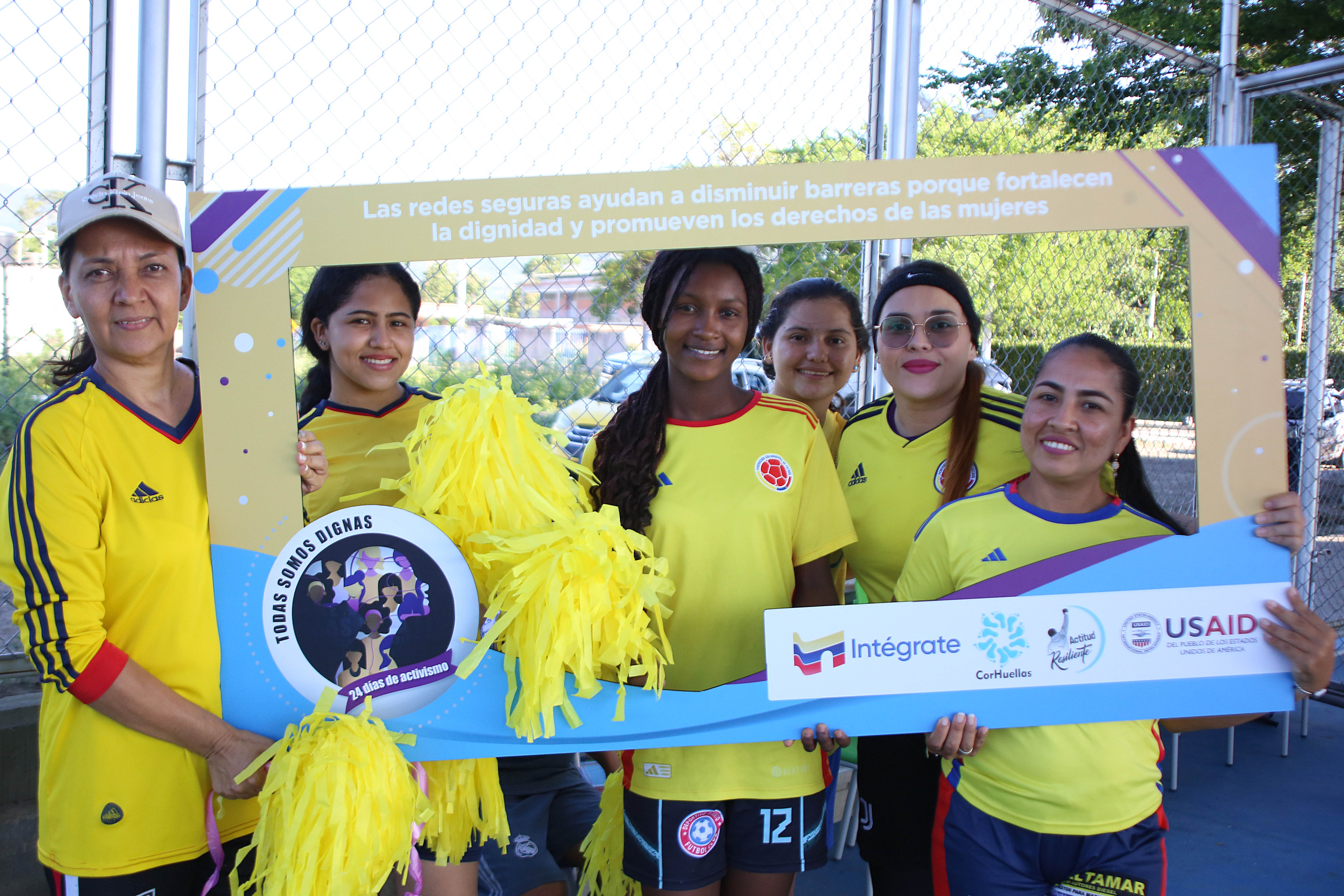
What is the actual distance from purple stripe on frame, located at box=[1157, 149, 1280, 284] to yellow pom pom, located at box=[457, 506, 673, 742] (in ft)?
3.96

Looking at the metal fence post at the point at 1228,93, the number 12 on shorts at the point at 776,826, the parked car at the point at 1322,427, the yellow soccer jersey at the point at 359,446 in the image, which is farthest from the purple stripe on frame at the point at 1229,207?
the metal fence post at the point at 1228,93

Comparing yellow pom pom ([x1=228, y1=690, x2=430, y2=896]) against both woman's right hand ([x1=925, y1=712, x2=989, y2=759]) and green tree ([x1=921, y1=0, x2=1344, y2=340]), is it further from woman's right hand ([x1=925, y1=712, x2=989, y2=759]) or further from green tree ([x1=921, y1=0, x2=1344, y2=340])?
green tree ([x1=921, y1=0, x2=1344, y2=340])

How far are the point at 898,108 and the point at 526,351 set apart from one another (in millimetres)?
1478

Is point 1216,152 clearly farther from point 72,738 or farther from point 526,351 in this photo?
point 72,738

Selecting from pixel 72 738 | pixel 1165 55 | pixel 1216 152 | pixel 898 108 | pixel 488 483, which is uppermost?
pixel 1165 55

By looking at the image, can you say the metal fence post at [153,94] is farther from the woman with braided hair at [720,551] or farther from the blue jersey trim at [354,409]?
the woman with braided hair at [720,551]

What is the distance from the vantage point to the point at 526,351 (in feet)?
9.42

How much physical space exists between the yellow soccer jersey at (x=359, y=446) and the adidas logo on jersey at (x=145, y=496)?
253 millimetres

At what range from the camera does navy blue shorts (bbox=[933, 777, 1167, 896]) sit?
5.31ft

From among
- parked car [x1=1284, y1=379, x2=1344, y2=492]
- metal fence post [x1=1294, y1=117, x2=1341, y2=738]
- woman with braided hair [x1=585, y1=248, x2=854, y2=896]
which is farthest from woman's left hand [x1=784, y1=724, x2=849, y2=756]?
metal fence post [x1=1294, y1=117, x2=1341, y2=738]

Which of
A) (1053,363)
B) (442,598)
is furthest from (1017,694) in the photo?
(442,598)

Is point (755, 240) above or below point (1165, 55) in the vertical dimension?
below

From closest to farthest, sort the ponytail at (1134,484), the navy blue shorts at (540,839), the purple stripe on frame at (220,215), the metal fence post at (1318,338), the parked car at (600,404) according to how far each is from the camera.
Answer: the purple stripe on frame at (220,215)
the ponytail at (1134,484)
the navy blue shorts at (540,839)
the parked car at (600,404)
the metal fence post at (1318,338)

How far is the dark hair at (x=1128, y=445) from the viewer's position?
1738 millimetres
